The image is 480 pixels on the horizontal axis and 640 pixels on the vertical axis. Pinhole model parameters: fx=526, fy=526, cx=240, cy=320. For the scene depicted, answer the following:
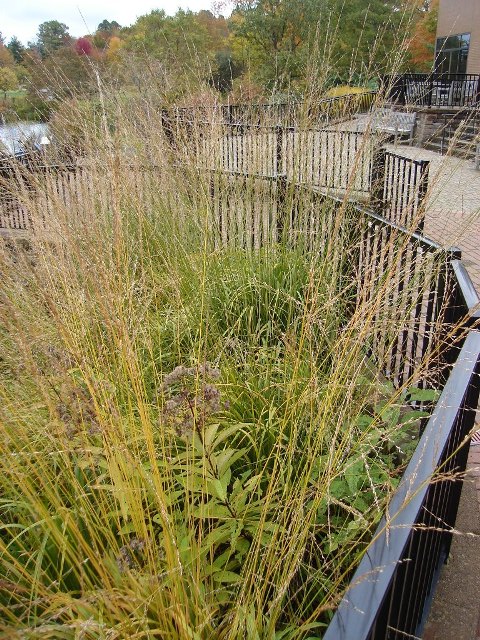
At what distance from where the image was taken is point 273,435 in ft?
6.61

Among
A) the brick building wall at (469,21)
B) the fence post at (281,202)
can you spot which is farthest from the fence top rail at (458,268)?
the brick building wall at (469,21)

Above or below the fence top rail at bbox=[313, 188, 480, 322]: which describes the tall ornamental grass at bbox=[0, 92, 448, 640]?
below

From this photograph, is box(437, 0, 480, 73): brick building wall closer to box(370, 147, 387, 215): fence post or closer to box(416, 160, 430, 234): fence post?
box(370, 147, 387, 215): fence post

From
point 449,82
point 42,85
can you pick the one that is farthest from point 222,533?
point 449,82

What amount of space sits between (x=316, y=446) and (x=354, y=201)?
2.54 metres

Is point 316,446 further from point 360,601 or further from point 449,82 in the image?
point 449,82

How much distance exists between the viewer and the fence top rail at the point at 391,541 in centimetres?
93

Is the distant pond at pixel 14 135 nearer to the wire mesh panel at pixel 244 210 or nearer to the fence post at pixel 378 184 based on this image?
the wire mesh panel at pixel 244 210

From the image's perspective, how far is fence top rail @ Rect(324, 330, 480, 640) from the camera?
3.04 ft

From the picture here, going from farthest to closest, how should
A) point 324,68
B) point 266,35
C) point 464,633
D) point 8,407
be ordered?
point 266,35, point 324,68, point 464,633, point 8,407

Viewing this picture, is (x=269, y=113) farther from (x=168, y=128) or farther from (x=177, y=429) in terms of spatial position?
(x=177, y=429)

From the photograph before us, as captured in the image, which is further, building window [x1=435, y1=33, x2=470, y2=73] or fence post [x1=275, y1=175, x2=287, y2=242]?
building window [x1=435, y1=33, x2=470, y2=73]

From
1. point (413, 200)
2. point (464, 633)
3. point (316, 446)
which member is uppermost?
point (413, 200)

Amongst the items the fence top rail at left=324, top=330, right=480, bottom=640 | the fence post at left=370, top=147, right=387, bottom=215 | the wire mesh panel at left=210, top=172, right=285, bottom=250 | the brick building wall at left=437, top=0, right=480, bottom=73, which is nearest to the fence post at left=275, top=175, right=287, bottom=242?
the wire mesh panel at left=210, top=172, right=285, bottom=250
